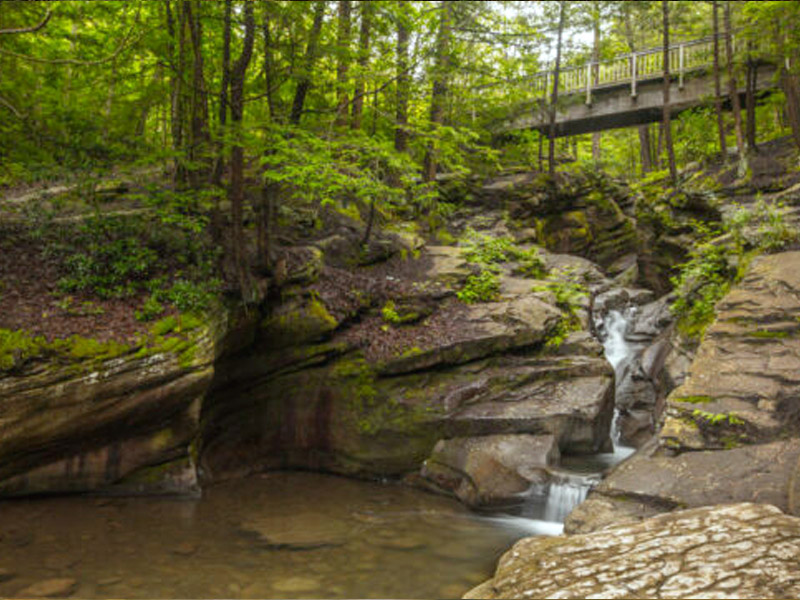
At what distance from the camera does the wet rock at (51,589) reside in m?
4.88

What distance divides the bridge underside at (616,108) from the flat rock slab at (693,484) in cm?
1624

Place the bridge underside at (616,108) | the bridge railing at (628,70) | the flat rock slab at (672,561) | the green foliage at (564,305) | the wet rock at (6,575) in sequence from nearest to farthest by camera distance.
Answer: the flat rock slab at (672,561)
the wet rock at (6,575)
the green foliage at (564,305)
the bridge railing at (628,70)
the bridge underside at (616,108)

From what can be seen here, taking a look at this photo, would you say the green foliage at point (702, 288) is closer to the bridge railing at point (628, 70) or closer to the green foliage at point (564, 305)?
the green foliage at point (564, 305)

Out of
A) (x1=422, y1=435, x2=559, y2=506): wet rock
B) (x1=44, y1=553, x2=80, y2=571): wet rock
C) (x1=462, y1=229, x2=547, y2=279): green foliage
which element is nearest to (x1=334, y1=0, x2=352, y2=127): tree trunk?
(x1=462, y1=229, x2=547, y2=279): green foliage

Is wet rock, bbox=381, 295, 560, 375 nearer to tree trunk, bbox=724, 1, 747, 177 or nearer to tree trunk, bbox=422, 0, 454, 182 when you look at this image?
tree trunk, bbox=422, 0, 454, 182

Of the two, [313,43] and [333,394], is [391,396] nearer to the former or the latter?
[333,394]

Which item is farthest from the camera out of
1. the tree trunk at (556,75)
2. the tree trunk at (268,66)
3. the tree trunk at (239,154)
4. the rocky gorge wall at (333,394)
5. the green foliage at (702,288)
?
the tree trunk at (556,75)

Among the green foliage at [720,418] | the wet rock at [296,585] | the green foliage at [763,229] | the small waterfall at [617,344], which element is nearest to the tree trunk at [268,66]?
the wet rock at [296,585]

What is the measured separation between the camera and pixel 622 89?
20438mm

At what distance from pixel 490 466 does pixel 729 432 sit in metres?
3.26

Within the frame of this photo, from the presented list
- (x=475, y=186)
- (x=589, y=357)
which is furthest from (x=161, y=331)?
(x=475, y=186)

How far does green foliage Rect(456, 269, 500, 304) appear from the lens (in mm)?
11227

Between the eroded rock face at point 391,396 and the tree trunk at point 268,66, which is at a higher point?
the tree trunk at point 268,66

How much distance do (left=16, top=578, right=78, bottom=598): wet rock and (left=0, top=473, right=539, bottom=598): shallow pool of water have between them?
73 millimetres
